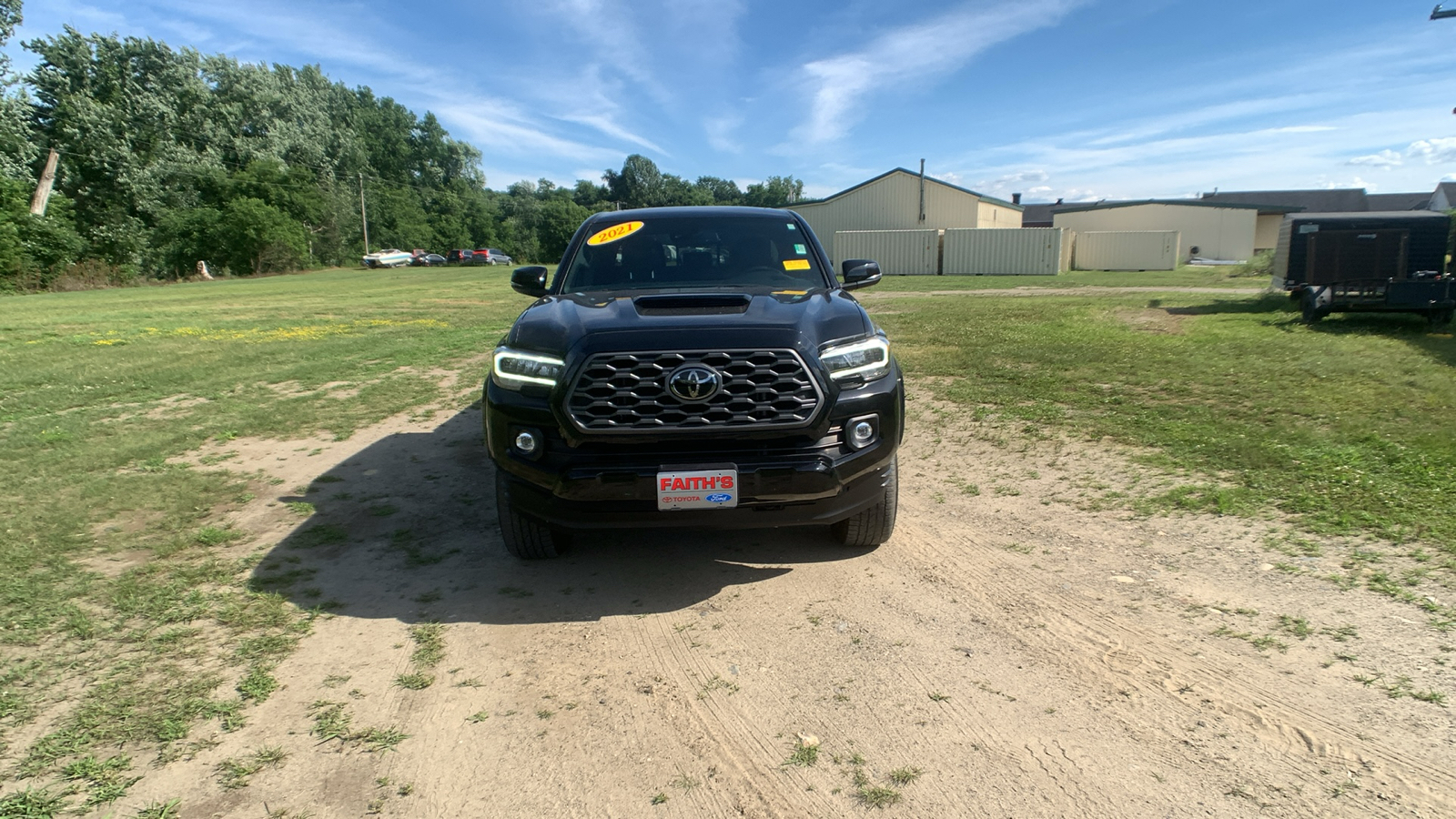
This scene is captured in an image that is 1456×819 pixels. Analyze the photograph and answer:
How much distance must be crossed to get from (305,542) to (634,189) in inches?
4309

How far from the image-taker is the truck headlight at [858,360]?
354 centimetres

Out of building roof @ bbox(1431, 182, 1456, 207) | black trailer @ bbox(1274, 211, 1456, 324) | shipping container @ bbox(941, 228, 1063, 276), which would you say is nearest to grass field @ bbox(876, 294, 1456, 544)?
black trailer @ bbox(1274, 211, 1456, 324)

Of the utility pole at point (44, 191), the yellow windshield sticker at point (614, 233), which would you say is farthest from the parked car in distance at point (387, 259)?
the yellow windshield sticker at point (614, 233)

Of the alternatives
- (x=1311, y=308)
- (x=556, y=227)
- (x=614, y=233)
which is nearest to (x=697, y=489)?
(x=614, y=233)

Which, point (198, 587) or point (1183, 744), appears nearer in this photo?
point (1183, 744)

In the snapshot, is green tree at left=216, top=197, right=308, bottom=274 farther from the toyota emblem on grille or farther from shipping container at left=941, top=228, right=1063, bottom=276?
the toyota emblem on grille

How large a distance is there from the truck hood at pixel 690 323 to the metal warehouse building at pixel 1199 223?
50091 millimetres

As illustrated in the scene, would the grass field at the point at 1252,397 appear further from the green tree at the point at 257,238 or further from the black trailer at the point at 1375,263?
the green tree at the point at 257,238

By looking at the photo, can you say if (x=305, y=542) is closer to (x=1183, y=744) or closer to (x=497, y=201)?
(x=1183, y=744)

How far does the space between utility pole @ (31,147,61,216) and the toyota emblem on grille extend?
4329 centimetres

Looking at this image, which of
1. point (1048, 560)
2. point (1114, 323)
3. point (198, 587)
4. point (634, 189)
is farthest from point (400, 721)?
point (634, 189)

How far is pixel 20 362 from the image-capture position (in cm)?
1083

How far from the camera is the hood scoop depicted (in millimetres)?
3777

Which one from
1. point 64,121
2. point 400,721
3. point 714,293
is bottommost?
point 400,721
